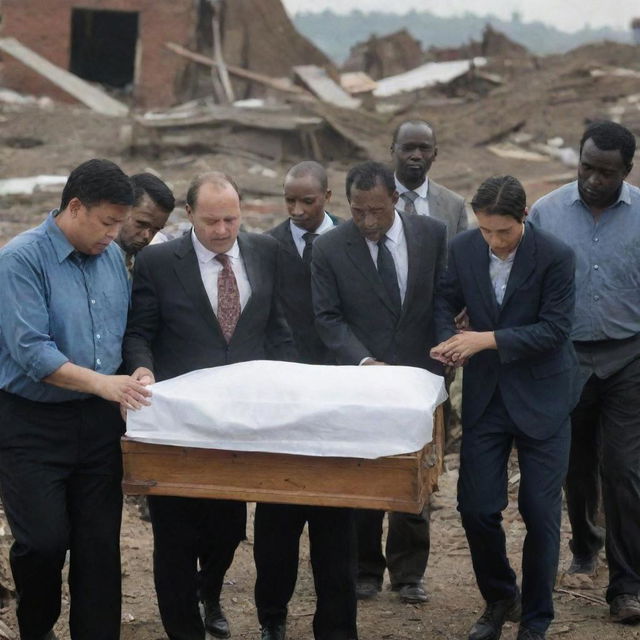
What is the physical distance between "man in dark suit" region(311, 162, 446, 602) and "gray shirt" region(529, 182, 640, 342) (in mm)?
653

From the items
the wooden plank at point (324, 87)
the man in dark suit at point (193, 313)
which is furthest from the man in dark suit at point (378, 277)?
the wooden plank at point (324, 87)

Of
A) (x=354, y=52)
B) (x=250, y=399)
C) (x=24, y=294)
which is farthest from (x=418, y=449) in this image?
(x=354, y=52)

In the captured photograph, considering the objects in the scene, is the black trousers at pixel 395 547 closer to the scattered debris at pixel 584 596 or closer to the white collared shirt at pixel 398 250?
the scattered debris at pixel 584 596

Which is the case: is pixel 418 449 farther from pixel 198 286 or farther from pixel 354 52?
pixel 354 52

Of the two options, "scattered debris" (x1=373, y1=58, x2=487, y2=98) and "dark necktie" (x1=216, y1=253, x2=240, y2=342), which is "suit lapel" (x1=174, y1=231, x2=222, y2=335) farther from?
"scattered debris" (x1=373, y1=58, x2=487, y2=98)

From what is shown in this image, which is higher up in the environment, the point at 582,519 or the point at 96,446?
the point at 96,446

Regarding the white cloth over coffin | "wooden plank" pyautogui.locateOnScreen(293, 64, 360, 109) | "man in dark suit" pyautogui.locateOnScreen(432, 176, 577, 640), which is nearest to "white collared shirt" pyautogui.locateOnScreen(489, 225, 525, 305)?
"man in dark suit" pyautogui.locateOnScreen(432, 176, 577, 640)

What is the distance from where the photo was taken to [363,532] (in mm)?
6074

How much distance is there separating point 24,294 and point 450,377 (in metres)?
2.38

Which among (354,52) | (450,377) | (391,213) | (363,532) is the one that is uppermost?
(354,52)

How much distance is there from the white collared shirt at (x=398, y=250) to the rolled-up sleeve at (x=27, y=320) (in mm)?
1609

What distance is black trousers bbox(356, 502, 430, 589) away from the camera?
239 inches

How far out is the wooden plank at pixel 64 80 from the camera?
2367 cm

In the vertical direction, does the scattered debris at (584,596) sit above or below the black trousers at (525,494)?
below
